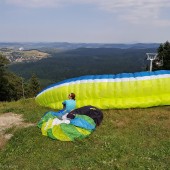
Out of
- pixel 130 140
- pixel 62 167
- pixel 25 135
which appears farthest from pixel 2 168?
pixel 130 140

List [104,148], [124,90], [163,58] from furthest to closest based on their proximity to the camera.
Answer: [163,58] < [124,90] < [104,148]

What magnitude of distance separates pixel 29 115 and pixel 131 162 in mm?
9581

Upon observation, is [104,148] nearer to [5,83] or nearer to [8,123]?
[8,123]

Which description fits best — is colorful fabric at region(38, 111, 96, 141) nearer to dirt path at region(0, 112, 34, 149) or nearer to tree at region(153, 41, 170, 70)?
dirt path at region(0, 112, 34, 149)

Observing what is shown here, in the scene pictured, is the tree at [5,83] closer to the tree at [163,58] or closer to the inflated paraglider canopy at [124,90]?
the tree at [163,58]

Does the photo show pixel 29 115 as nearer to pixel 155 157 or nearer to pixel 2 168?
pixel 2 168

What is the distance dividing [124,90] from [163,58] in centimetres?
5842

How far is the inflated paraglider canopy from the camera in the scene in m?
20.3

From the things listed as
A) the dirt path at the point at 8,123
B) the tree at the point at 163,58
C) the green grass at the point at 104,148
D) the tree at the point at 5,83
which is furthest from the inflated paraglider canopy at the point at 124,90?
the tree at the point at 163,58

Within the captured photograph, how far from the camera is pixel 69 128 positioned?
1523 cm

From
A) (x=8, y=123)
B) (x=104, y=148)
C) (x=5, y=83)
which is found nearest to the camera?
(x=104, y=148)

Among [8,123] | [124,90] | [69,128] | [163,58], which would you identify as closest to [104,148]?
[69,128]

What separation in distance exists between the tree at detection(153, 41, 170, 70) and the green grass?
5854 centimetres

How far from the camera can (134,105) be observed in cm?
2030
